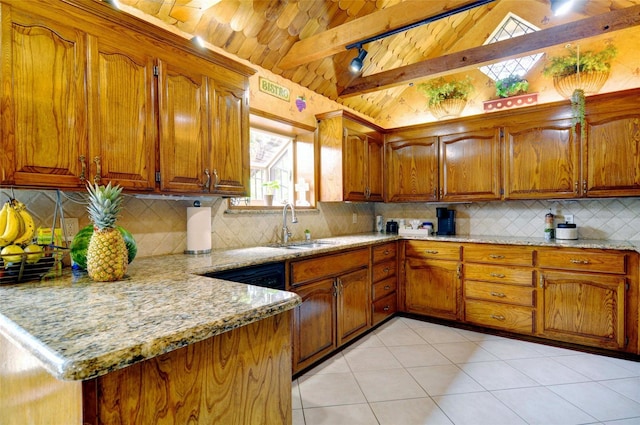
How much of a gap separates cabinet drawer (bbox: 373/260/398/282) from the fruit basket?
2.59 metres

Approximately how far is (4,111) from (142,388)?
133cm

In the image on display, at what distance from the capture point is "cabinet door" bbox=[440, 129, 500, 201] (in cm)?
349

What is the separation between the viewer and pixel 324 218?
3.73 meters

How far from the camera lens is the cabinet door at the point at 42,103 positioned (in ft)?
4.48

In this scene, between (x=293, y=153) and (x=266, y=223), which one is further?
(x=293, y=153)

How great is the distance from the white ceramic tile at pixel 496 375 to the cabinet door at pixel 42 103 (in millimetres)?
2813

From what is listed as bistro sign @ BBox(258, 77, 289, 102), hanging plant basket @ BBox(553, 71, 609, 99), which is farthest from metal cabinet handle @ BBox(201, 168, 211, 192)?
hanging plant basket @ BBox(553, 71, 609, 99)

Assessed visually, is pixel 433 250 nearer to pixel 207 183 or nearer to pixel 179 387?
pixel 207 183

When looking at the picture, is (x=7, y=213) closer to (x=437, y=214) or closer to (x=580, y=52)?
(x=437, y=214)

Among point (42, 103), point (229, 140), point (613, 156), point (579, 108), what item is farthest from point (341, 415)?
point (579, 108)

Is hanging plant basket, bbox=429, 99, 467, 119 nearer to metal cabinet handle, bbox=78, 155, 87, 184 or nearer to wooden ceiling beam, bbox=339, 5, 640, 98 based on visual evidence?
wooden ceiling beam, bbox=339, 5, 640, 98

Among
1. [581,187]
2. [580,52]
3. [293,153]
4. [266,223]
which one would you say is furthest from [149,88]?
[580,52]

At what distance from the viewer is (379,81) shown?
3.63m

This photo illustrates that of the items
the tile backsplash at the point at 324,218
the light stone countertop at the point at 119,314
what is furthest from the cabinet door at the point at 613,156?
the light stone countertop at the point at 119,314
